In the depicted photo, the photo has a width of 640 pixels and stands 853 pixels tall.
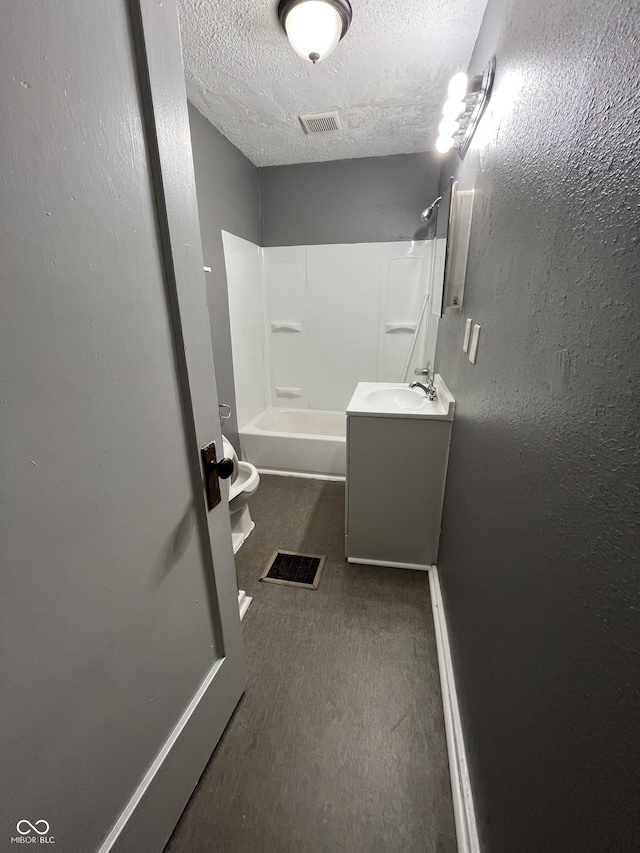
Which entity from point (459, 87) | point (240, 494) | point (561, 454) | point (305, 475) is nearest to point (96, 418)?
Result: point (561, 454)

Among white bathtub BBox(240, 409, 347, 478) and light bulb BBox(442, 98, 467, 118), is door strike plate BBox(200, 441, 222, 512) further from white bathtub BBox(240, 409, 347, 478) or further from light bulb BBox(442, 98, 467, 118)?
white bathtub BBox(240, 409, 347, 478)

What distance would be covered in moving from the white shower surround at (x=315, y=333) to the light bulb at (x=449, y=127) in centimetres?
127

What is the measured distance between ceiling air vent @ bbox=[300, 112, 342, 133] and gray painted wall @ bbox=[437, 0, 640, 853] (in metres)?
1.45

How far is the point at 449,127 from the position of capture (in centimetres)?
150

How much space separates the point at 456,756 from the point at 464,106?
90.4 inches

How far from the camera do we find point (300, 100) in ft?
6.32

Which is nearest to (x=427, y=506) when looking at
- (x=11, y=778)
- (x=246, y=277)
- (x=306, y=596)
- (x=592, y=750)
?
(x=306, y=596)

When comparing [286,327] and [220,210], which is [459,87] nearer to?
[220,210]

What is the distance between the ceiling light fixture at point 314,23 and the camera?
127cm

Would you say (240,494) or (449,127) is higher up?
(449,127)

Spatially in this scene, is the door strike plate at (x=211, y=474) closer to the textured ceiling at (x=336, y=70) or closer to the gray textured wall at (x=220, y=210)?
the gray textured wall at (x=220, y=210)

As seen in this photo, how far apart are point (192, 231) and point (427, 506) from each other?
5.07 ft

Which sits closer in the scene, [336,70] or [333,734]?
[333,734]

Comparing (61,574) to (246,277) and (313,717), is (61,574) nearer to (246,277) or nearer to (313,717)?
(313,717)
